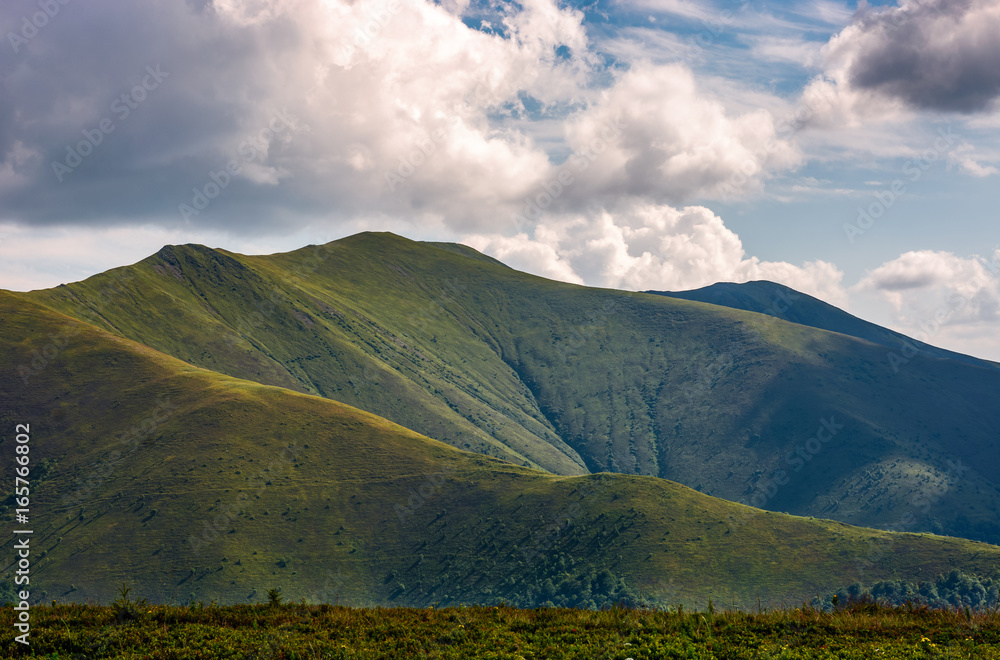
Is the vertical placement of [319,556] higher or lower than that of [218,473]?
lower

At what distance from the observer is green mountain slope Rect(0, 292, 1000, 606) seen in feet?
470

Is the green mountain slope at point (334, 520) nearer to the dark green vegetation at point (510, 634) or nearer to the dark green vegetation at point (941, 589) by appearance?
the dark green vegetation at point (941, 589)

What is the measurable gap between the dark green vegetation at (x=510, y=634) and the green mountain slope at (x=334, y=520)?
119788mm

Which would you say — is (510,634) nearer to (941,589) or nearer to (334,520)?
(334,520)

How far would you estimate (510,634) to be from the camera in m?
21.4

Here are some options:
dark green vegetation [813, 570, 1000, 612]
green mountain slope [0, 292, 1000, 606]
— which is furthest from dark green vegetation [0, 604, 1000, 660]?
dark green vegetation [813, 570, 1000, 612]

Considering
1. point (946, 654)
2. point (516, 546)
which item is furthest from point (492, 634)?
point (516, 546)

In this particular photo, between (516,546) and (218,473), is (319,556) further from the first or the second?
(516,546)

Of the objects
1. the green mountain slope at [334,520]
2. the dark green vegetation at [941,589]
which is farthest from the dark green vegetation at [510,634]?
the dark green vegetation at [941,589]

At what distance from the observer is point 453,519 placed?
166 metres

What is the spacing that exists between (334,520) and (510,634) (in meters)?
151

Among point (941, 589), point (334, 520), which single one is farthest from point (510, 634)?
point (941, 589)

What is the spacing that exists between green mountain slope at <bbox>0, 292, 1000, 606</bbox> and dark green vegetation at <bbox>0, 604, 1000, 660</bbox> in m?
120

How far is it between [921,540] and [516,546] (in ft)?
322
